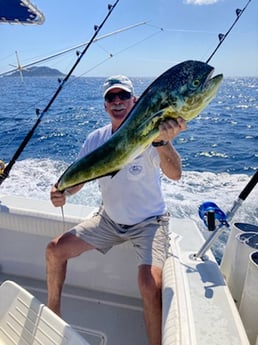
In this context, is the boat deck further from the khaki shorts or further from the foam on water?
the foam on water

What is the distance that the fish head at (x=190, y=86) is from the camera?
1032 millimetres

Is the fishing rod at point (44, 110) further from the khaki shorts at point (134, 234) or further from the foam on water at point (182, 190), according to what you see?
the foam on water at point (182, 190)

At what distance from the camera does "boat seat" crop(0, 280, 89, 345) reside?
126 centimetres

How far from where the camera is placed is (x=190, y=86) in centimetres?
103

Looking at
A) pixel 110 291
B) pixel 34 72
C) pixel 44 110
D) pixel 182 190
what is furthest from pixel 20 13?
pixel 182 190

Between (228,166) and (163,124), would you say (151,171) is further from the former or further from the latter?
(228,166)

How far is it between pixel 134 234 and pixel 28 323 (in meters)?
0.73

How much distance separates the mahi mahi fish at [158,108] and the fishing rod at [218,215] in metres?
0.72

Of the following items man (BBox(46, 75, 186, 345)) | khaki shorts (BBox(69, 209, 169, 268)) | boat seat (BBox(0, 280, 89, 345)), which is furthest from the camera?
man (BBox(46, 75, 186, 345))

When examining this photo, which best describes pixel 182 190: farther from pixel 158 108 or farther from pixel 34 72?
pixel 158 108

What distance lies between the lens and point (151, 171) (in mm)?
1997

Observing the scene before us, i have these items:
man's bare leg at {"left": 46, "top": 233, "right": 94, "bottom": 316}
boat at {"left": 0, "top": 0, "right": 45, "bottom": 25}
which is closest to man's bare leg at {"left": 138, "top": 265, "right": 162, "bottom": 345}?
man's bare leg at {"left": 46, "top": 233, "right": 94, "bottom": 316}

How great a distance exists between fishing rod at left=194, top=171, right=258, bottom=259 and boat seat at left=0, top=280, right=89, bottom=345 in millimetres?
807

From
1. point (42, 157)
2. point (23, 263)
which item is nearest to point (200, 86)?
point (23, 263)
